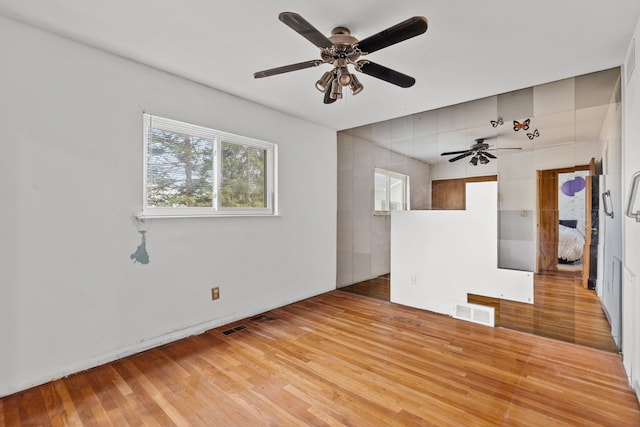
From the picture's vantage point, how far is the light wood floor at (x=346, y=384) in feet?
5.56

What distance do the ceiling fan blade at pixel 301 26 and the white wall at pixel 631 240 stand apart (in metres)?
2.01

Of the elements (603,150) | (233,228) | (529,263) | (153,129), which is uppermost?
(153,129)

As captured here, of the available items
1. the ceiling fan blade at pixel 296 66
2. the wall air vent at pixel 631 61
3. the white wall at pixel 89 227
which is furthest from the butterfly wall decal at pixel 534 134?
the white wall at pixel 89 227

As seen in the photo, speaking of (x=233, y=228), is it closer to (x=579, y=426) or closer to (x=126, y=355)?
(x=126, y=355)

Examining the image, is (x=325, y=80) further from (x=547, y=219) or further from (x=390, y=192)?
(x=547, y=219)

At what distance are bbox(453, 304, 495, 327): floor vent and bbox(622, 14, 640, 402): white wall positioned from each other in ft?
3.13

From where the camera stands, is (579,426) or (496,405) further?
(496,405)

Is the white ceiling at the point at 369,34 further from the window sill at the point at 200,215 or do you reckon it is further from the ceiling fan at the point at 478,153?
the window sill at the point at 200,215

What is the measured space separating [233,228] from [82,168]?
1.36m

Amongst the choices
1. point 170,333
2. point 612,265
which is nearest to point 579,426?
point 612,265

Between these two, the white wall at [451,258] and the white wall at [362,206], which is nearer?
the white wall at [451,258]

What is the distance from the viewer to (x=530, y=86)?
9.22 ft

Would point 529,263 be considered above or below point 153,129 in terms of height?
below

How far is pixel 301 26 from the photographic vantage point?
1.56 meters
